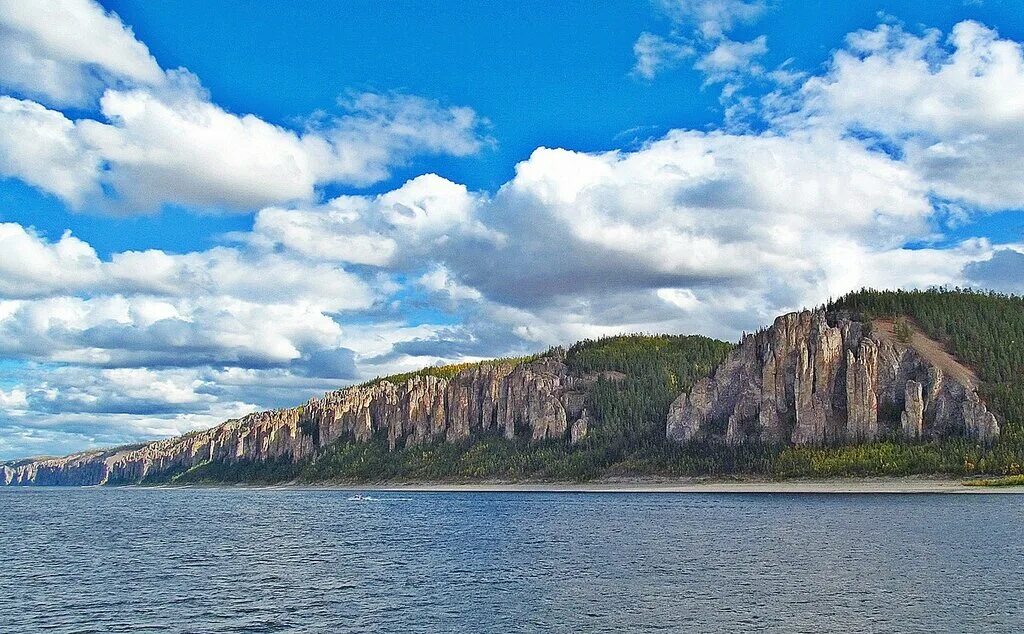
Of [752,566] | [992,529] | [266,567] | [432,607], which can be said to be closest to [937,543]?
[992,529]

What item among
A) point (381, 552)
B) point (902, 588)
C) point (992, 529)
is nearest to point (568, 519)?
point (381, 552)

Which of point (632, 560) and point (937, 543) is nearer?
point (632, 560)

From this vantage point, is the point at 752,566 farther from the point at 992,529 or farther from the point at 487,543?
the point at 992,529

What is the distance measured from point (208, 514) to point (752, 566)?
132 meters

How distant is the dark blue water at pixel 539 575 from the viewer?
5547 cm

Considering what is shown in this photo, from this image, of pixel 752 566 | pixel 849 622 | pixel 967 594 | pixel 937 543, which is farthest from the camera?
pixel 937 543

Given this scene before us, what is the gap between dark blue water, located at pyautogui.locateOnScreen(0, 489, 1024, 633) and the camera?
55.5m

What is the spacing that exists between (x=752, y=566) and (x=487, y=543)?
117 ft

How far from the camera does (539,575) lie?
75000mm

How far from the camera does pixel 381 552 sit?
95500mm

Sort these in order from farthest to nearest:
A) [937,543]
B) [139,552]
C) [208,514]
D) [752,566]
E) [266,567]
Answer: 1. [208,514]
2. [139,552]
3. [937,543]
4. [266,567]
5. [752,566]

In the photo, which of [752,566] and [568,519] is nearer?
[752,566]

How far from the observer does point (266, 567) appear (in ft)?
272

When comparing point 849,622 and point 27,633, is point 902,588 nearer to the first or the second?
point 849,622
